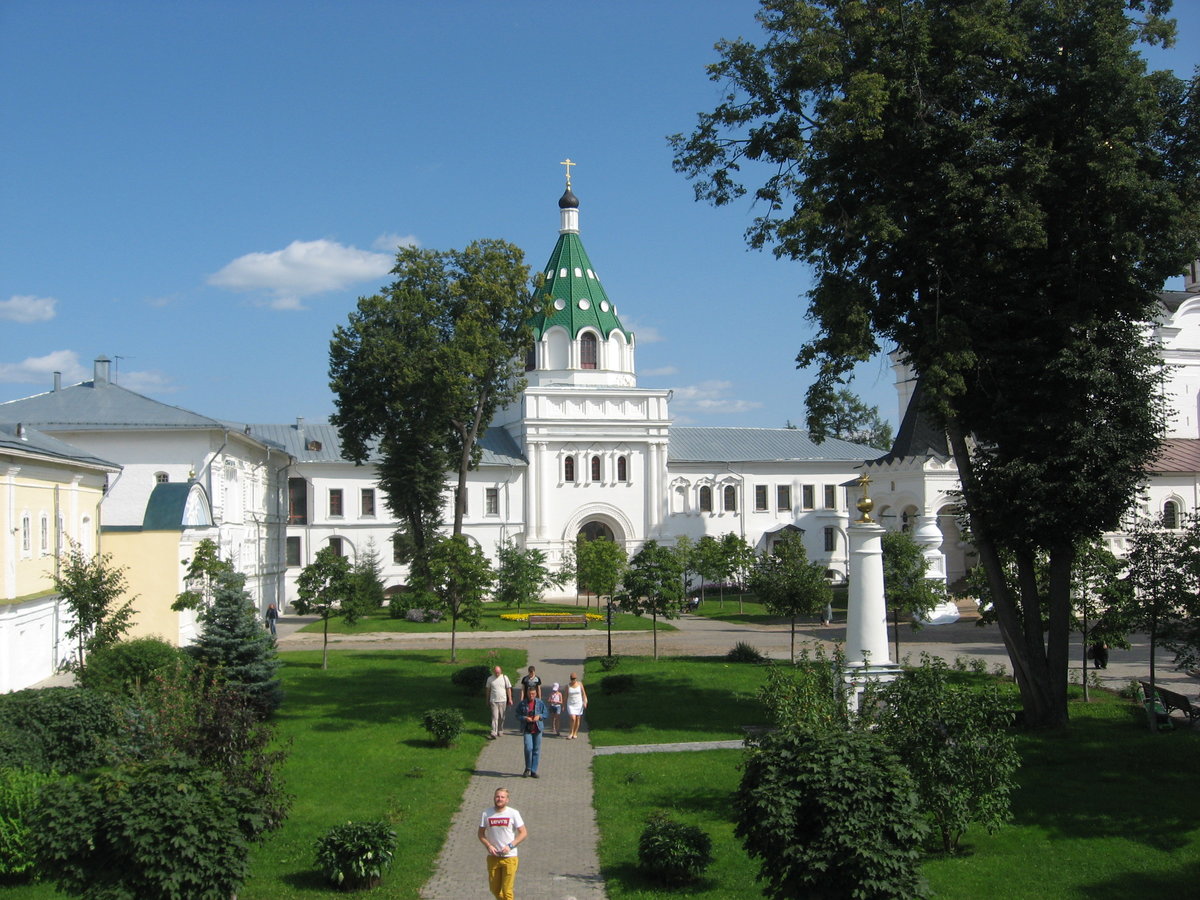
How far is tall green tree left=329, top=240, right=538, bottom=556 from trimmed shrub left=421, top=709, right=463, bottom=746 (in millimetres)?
16233

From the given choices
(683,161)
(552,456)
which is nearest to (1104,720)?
(683,161)

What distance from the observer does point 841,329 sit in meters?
17.9

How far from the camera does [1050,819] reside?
43.9 feet

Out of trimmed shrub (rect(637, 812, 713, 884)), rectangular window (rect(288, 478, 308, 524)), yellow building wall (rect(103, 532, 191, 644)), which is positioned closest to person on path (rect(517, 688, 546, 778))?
trimmed shrub (rect(637, 812, 713, 884))

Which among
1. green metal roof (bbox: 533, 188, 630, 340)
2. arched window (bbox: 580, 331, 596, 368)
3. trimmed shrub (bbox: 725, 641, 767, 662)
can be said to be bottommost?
trimmed shrub (bbox: 725, 641, 767, 662)

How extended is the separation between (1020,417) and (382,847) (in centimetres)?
1255

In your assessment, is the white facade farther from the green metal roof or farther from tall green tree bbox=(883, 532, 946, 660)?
tall green tree bbox=(883, 532, 946, 660)

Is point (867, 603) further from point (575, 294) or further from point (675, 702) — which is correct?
point (575, 294)

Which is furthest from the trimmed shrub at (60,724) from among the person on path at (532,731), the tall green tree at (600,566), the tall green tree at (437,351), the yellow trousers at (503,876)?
the tall green tree at (437,351)

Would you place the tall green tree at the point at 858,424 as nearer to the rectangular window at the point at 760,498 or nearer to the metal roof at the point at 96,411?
the rectangular window at the point at 760,498

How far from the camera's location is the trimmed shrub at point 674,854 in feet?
35.6

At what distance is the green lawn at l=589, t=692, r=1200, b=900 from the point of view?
11.1 meters

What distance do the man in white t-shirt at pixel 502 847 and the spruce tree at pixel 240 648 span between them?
1007cm

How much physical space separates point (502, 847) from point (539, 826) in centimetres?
352
